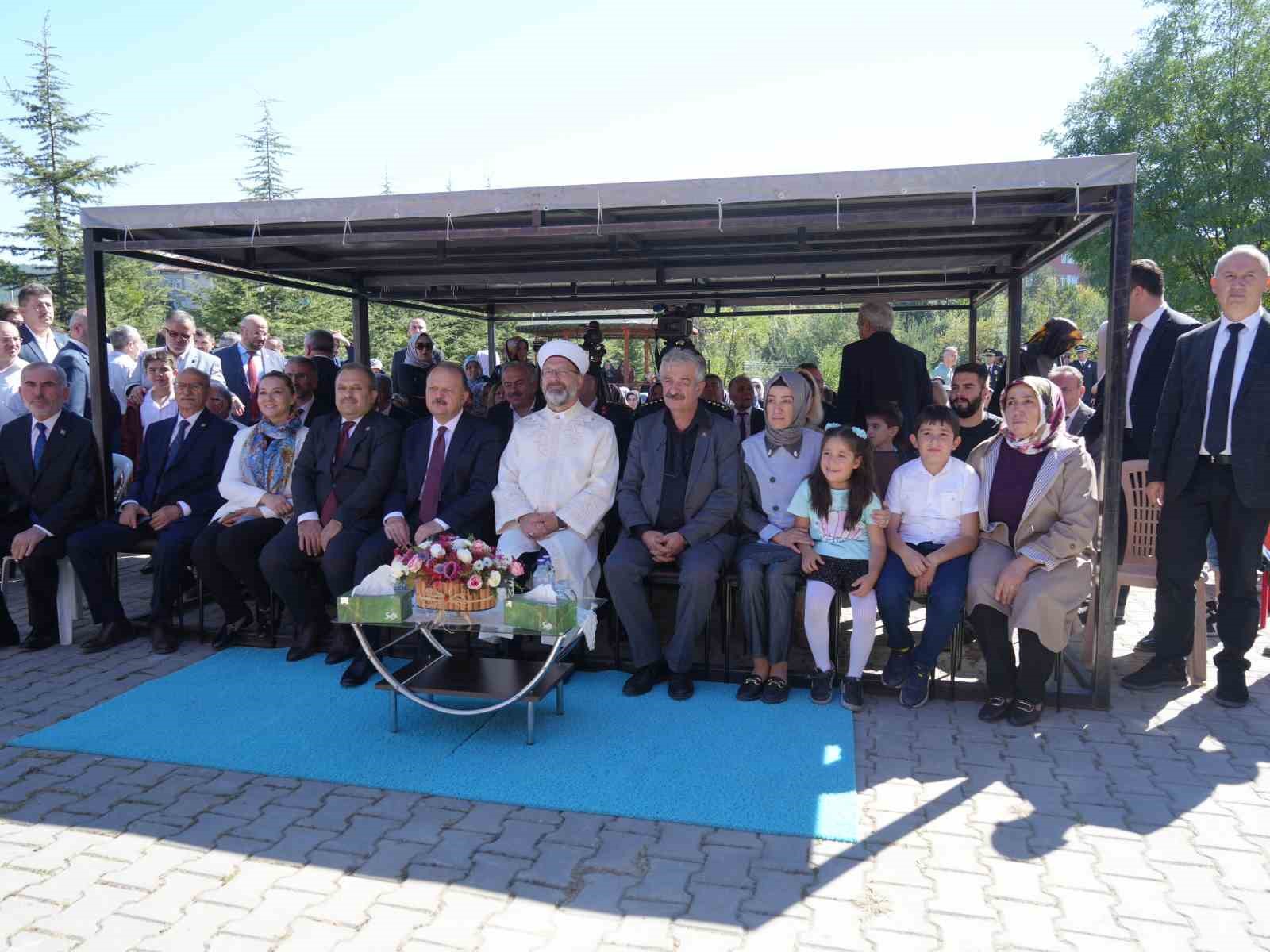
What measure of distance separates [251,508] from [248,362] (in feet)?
11.3

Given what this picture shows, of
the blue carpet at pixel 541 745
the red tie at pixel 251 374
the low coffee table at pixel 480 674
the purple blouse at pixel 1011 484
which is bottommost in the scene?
the blue carpet at pixel 541 745

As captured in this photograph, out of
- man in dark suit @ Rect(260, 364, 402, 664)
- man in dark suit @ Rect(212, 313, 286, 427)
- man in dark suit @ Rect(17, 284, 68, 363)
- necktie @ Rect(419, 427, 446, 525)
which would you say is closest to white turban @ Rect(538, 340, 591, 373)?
necktie @ Rect(419, 427, 446, 525)

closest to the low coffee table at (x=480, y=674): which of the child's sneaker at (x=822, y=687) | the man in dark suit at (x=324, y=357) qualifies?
the child's sneaker at (x=822, y=687)

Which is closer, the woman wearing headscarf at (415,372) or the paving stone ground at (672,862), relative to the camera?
the paving stone ground at (672,862)

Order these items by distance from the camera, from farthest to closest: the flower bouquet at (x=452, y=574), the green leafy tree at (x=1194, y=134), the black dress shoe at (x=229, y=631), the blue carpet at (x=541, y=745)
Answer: the green leafy tree at (x=1194, y=134), the black dress shoe at (x=229, y=631), the flower bouquet at (x=452, y=574), the blue carpet at (x=541, y=745)

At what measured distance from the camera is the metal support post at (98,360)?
230 inches

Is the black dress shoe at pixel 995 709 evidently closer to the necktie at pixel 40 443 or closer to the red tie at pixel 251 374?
the necktie at pixel 40 443

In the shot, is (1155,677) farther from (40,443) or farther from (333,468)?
(40,443)

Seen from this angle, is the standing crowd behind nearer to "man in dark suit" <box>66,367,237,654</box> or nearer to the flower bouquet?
"man in dark suit" <box>66,367,237,654</box>

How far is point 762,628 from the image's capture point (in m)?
4.88

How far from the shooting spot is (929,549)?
4742 millimetres

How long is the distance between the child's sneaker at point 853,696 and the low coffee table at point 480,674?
51.6 inches

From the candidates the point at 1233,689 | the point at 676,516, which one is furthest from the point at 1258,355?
the point at 676,516

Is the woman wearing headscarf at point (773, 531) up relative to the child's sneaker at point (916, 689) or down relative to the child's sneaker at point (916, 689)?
up
